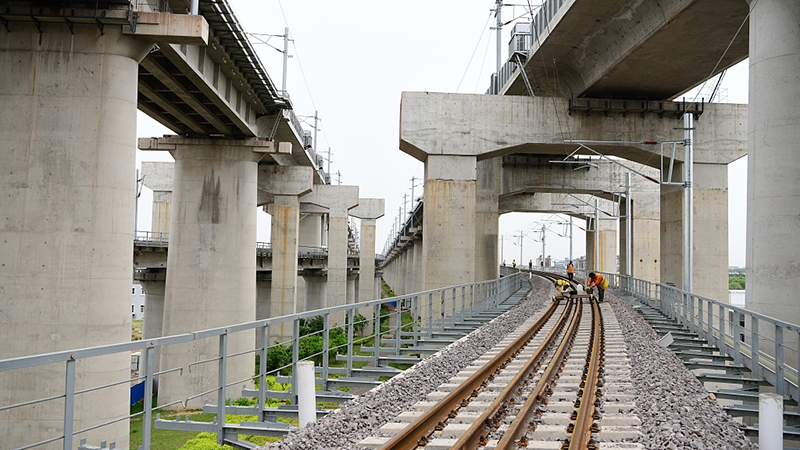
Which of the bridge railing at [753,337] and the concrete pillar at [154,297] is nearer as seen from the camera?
the bridge railing at [753,337]

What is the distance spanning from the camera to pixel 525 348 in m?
15.7

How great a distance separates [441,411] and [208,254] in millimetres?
23430

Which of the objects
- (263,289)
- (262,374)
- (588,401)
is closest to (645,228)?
(263,289)

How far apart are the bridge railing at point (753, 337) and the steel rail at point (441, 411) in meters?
4.59

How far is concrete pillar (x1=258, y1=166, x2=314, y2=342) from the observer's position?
154 feet

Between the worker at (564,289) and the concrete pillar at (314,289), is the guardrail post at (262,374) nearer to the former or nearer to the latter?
the worker at (564,289)

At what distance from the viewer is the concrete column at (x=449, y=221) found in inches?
1141

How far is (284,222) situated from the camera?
4703cm

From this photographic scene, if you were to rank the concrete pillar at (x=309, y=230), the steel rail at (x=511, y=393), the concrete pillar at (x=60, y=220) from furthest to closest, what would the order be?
the concrete pillar at (x=309, y=230)
the concrete pillar at (x=60, y=220)
the steel rail at (x=511, y=393)

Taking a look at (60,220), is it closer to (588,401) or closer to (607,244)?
(588,401)

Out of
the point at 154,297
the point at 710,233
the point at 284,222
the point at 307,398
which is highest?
the point at 284,222

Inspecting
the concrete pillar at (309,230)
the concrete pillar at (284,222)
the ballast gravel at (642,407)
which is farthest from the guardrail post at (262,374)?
the concrete pillar at (309,230)

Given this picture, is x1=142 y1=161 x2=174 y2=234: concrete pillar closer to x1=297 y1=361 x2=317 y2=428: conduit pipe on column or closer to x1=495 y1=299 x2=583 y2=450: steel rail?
x1=495 y1=299 x2=583 y2=450: steel rail

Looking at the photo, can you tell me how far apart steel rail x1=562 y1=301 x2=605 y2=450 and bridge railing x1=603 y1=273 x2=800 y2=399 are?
2.75m
